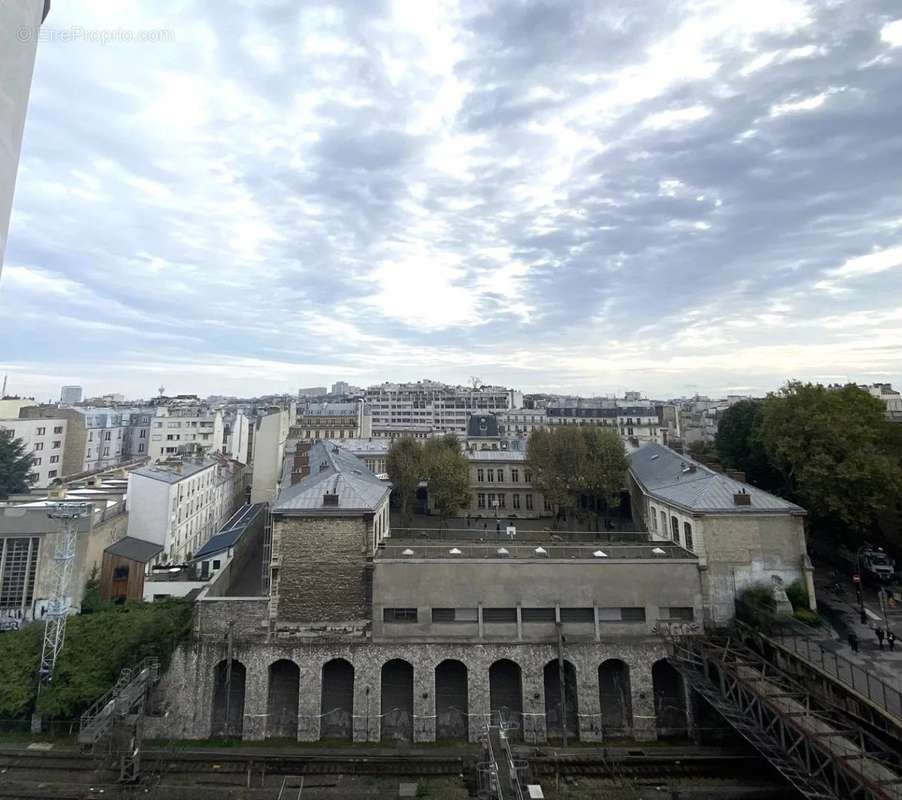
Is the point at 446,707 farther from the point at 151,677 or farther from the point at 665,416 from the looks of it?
the point at 665,416

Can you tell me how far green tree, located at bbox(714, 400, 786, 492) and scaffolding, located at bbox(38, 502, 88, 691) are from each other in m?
45.7

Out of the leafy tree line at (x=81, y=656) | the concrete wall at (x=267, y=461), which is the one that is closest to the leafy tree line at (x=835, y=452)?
the leafy tree line at (x=81, y=656)

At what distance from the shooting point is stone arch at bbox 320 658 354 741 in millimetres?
26047

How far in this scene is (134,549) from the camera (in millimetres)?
32688

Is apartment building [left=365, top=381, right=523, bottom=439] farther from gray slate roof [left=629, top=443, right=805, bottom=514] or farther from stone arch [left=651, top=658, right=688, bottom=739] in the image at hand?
stone arch [left=651, top=658, right=688, bottom=739]

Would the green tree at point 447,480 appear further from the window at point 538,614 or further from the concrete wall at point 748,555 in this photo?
the concrete wall at point 748,555

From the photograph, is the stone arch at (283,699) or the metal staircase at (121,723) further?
the stone arch at (283,699)

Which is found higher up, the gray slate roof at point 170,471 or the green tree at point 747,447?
the green tree at point 747,447

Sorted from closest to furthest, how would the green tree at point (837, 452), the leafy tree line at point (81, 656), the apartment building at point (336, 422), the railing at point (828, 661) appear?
the railing at point (828, 661)
the leafy tree line at point (81, 656)
the green tree at point (837, 452)
the apartment building at point (336, 422)

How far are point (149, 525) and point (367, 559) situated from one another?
752 inches

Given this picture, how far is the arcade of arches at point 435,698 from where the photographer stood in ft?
83.7

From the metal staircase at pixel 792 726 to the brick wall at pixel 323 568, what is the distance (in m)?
16.7

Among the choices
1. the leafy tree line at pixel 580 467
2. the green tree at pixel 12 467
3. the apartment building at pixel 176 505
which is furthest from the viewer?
the green tree at pixel 12 467

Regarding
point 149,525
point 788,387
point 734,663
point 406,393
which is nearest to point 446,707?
point 734,663
